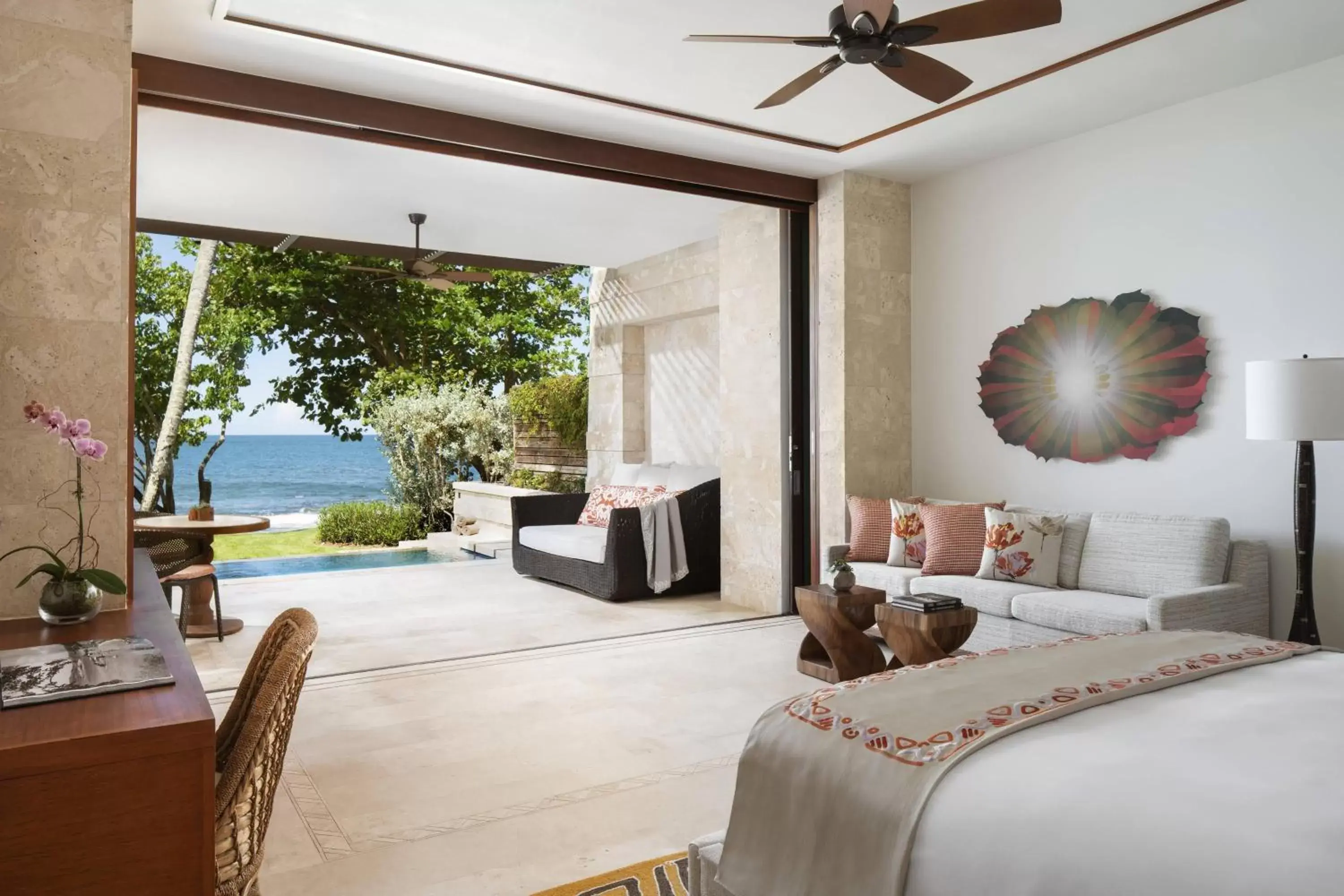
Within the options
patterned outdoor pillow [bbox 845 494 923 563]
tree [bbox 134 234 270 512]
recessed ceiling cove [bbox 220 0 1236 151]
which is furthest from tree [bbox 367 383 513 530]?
recessed ceiling cove [bbox 220 0 1236 151]

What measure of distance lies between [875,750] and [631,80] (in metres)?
3.33

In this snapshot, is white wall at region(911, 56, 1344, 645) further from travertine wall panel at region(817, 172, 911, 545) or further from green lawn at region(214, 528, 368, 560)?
green lawn at region(214, 528, 368, 560)

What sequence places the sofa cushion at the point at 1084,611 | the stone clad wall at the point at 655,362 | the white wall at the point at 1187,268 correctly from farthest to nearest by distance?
1. the stone clad wall at the point at 655,362
2. the white wall at the point at 1187,268
3. the sofa cushion at the point at 1084,611

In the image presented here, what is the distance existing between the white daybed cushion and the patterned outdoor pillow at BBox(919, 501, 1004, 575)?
52mm

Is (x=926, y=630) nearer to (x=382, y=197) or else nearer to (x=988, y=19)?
(x=988, y=19)

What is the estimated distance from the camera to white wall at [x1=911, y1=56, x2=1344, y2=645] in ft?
12.8

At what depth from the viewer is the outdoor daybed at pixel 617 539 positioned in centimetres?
645

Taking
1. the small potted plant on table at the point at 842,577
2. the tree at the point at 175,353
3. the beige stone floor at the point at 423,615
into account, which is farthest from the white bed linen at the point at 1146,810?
the tree at the point at 175,353

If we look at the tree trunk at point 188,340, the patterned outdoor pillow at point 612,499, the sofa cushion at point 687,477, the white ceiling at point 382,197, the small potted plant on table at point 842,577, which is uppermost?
the white ceiling at point 382,197

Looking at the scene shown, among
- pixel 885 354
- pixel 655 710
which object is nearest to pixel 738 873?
pixel 655 710

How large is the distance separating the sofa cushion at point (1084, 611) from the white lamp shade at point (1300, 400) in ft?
2.77

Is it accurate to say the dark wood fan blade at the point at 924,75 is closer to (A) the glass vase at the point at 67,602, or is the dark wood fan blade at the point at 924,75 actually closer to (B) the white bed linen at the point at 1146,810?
(B) the white bed linen at the point at 1146,810

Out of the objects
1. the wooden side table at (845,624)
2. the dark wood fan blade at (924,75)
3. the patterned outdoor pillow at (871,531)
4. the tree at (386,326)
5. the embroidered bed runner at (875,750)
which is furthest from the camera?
the tree at (386,326)

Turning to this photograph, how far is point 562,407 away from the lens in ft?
32.9
